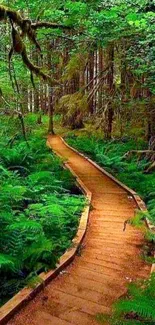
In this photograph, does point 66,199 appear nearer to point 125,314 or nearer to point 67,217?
point 67,217

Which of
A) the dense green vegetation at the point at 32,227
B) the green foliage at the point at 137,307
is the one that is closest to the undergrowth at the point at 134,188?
the green foliage at the point at 137,307

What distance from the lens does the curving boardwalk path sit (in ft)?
14.3

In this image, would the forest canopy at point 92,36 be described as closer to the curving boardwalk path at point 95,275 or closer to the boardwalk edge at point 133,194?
the boardwalk edge at point 133,194

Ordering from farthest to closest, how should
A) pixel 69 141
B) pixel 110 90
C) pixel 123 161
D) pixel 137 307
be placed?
pixel 69 141
pixel 110 90
pixel 123 161
pixel 137 307

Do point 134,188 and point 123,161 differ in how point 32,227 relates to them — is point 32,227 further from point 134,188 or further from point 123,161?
point 123,161

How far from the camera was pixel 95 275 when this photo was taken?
17.9ft

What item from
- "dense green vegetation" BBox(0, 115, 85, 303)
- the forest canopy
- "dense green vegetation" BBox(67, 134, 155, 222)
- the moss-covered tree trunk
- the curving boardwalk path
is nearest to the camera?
the curving boardwalk path

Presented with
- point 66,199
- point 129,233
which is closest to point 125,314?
point 129,233

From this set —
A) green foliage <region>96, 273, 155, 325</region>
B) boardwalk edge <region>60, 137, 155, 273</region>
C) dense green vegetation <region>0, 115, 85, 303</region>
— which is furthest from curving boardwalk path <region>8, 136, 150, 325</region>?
green foliage <region>96, 273, 155, 325</region>

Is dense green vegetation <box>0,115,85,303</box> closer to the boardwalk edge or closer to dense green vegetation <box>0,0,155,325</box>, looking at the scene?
dense green vegetation <box>0,0,155,325</box>

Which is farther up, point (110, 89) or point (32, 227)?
point (110, 89)

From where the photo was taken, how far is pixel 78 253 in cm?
627

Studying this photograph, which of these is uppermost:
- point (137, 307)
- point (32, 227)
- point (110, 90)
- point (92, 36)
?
point (92, 36)

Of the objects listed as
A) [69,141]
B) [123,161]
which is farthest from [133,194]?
[69,141]
